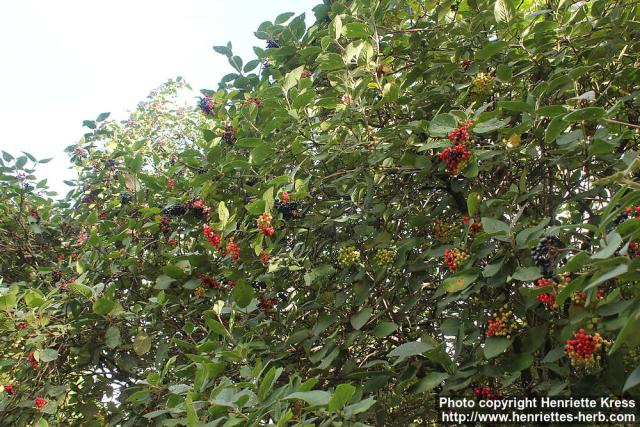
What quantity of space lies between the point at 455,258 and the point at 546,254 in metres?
0.46

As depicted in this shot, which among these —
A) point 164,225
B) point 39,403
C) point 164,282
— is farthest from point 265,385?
point 39,403

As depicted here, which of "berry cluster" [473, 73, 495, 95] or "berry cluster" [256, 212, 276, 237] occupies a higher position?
"berry cluster" [473, 73, 495, 95]

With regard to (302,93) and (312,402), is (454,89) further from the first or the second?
(312,402)

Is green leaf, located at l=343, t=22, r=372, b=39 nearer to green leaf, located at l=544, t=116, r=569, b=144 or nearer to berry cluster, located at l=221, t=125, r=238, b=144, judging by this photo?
berry cluster, located at l=221, t=125, r=238, b=144

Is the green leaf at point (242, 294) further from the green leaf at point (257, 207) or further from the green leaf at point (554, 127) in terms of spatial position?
the green leaf at point (554, 127)

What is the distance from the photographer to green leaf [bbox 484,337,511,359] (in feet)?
6.20

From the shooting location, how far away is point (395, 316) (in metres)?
2.84

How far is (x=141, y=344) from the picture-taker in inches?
122

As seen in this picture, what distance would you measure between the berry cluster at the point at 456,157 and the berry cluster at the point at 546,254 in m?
0.62

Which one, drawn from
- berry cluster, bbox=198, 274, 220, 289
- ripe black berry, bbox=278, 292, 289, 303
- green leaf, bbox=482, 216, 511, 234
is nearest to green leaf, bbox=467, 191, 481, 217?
green leaf, bbox=482, 216, 511, 234

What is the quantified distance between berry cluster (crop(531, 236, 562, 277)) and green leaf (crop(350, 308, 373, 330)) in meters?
0.93

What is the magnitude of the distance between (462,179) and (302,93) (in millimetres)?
A: 1011

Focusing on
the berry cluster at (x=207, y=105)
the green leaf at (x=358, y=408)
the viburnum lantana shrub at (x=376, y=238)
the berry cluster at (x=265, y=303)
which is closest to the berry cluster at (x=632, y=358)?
the viburnum lantana shrub at (x=376, y=238)

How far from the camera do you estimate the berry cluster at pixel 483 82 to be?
274 centimetres
